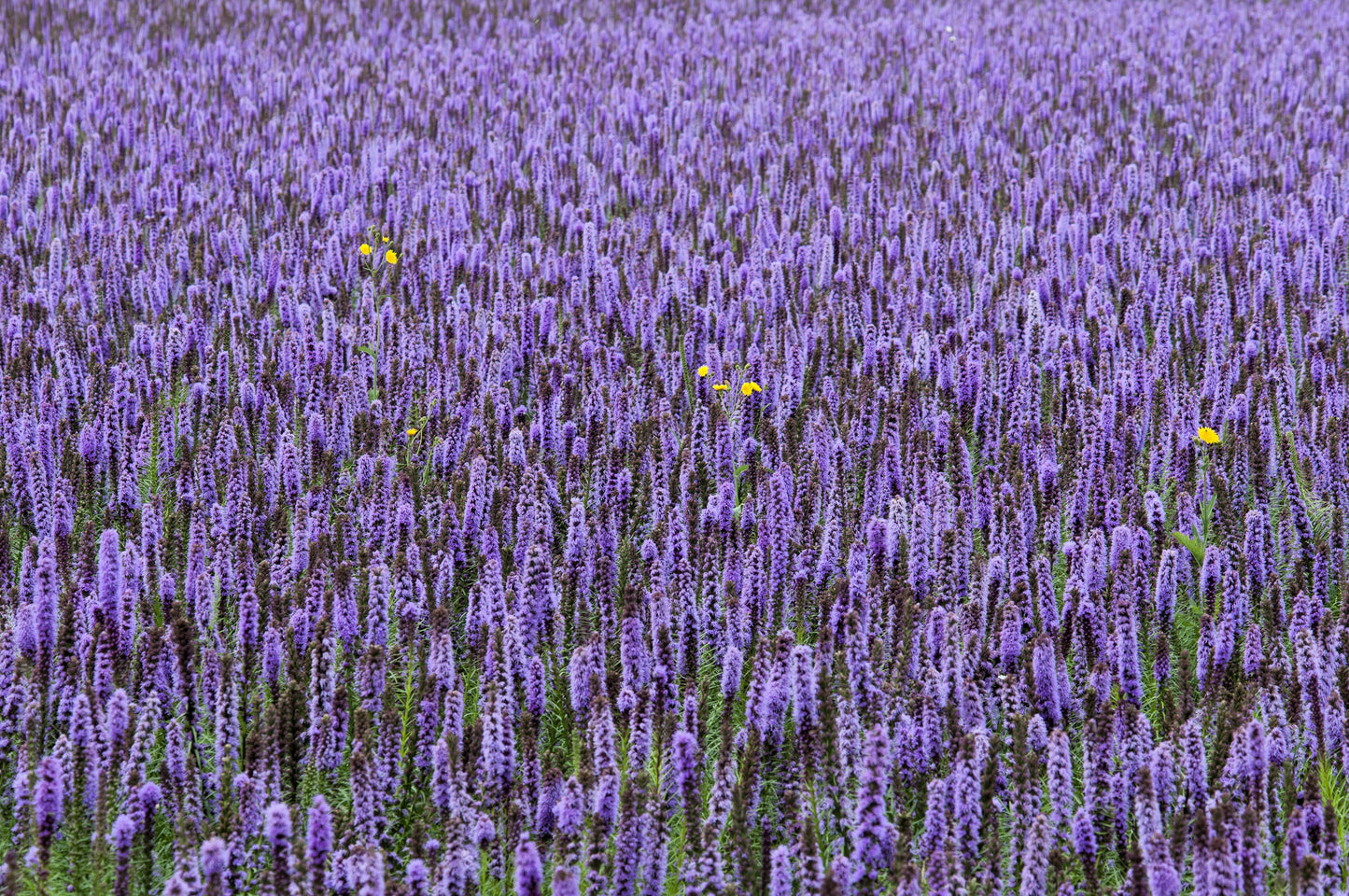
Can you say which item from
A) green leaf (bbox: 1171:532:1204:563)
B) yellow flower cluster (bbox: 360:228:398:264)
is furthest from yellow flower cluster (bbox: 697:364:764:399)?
yellow flower cluster (bbox: 360:228:398:264)

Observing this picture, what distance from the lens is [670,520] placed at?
369 cm

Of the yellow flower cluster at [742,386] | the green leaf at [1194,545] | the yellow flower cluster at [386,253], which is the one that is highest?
the yellow flower cluster at [386,253]

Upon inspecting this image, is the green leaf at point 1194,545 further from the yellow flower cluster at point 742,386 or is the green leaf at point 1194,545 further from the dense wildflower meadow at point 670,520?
the yellow flower cluster at point 742,386

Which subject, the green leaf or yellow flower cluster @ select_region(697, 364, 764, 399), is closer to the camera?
the green leaf

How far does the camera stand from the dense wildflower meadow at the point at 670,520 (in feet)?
8.38

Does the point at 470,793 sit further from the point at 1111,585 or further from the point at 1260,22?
the point at 1260,22

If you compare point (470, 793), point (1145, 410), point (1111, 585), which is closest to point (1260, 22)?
point (1145, 410)

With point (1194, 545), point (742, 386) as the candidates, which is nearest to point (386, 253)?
point (742, 386)

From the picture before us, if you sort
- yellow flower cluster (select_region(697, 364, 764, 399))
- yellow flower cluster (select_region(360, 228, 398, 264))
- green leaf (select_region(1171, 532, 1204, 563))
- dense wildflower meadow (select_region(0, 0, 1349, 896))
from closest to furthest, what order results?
dense wildflower meadow (select_region(0, 0, 1349, 896)) < green leaf (select_region(1171, 532, 1204, 563)) < yellow flower cluster (select_region(697, 364, 764, 399)) < yellow flower cluster (select_region(360, 228, 398, 264))

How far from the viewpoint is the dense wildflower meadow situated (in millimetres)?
2555

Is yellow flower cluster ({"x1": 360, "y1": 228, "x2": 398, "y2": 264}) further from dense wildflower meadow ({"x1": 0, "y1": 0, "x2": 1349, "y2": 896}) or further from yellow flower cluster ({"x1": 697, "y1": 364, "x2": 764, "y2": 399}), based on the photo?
yellow flower cluster ({"x1": 697, "y1": 364, "x2": 764, "y2": 399})

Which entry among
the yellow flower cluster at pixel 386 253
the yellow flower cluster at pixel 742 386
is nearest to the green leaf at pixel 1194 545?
the yellow flower cluster at pixel 742 386

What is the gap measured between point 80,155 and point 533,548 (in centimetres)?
710

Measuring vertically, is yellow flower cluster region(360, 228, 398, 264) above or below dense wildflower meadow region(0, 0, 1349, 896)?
above
